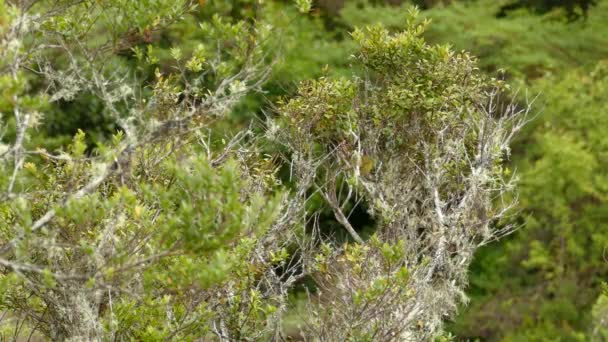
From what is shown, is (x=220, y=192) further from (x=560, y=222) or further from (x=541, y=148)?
(x=560, y=222)

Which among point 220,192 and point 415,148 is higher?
point 220,192

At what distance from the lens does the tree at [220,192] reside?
4465 mm

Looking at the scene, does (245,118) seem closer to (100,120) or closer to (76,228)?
(100,120)

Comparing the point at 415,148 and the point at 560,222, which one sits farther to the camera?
the point at 560,222

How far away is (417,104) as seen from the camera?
25.3 ft

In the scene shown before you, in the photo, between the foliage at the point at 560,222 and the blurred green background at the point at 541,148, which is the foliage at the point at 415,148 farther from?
the foliage at the point at 560,222

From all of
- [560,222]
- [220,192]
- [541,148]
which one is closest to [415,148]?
[220,192]

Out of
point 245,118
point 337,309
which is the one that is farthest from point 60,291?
point 245,118

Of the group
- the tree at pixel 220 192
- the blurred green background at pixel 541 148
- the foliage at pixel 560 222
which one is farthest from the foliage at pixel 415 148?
the foliage at pixel 560 222

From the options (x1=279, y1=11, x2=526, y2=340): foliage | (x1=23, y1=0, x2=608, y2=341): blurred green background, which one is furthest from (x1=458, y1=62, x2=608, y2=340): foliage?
(x1=279, y1=11, x2=526, y2=340): foliage

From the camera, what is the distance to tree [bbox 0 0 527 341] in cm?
446

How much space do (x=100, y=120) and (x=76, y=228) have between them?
12715 millimetres

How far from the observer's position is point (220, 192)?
4.24 m

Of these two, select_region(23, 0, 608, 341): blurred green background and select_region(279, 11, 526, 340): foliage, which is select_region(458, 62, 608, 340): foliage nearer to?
select_region(23, 0, 608, 341): blurred green background
